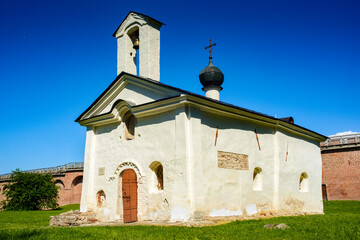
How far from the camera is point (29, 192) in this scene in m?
25.0

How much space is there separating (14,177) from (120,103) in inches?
709

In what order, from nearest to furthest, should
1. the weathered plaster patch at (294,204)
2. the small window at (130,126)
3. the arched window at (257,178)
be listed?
the small window at (130,126) < the arched window at (257,178) < the weathered plaster patch at (294,204)

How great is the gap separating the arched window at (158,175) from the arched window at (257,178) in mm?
4032

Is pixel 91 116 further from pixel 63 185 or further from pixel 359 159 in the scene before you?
pixel 63 185

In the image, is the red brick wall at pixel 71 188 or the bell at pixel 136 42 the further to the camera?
the red brick wall at pixel 71 188

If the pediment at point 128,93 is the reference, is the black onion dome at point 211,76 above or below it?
above

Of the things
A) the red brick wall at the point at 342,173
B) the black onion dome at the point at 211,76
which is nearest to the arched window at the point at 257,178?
the black onion dome at the point at 211,76

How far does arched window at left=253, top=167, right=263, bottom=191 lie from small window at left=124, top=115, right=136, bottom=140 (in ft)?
16.6

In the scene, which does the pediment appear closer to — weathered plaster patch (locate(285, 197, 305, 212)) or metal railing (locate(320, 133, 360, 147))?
weathered plaster patch (locate(285, 197, 305, 212))

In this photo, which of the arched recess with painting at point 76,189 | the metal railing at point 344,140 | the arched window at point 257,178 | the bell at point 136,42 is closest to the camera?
the arched window at point 257,178

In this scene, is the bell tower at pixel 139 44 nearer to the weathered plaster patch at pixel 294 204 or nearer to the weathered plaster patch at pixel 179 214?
the weathered plaster patch at pixel 179 214

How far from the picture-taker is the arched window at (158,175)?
36.8 feet

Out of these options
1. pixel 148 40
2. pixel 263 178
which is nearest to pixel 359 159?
pixel 263 178

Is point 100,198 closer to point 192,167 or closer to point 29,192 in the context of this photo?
point 192,167
